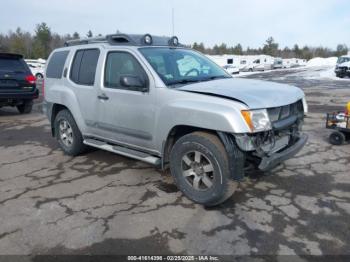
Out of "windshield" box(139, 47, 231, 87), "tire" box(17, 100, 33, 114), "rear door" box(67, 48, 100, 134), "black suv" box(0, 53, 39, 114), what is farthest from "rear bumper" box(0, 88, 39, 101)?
"windshield" box(139, 47, 231, 87)

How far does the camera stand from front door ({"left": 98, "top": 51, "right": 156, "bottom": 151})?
14.2 feet

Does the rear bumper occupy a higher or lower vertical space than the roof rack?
lower

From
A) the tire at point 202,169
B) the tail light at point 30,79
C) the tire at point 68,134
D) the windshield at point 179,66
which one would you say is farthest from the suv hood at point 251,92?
the tail light at point 30,79

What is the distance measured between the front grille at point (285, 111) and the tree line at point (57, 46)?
55345 millimetres

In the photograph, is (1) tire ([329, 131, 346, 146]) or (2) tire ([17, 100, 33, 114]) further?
(2) tire ([17, 100, 33, 114])

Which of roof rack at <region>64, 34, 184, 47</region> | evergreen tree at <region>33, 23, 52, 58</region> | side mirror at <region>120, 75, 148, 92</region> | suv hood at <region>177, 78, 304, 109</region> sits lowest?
suv hood at <region>177, 78, 304, 109</region>

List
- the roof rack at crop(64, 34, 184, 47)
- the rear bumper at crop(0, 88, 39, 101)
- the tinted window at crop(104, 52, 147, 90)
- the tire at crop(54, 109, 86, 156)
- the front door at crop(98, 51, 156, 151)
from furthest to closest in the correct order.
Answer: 1. the rear bumper at crop(0, 88, 39, 101)
2. the tire at crop(54, 109, 86, 156)
3. the roof rack at crop(64, 34, 184, 47)
4. the tinted window at crop(104, 52, 147, 90)
5. the front door at crop(98, 51, 156, 151)

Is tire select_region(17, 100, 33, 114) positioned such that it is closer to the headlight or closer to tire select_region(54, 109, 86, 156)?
tire select_region(54, 109, 86, 156)

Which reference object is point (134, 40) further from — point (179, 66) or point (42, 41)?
point (42, 41)

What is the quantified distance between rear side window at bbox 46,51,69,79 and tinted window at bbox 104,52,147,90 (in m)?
1.39

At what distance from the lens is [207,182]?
388 centimetres

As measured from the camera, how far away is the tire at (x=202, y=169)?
12.0 feet

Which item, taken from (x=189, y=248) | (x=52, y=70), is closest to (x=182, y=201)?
(x=189, y=248)

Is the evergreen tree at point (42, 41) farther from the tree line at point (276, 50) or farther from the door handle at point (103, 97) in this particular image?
the door handle at point (103, 97)
